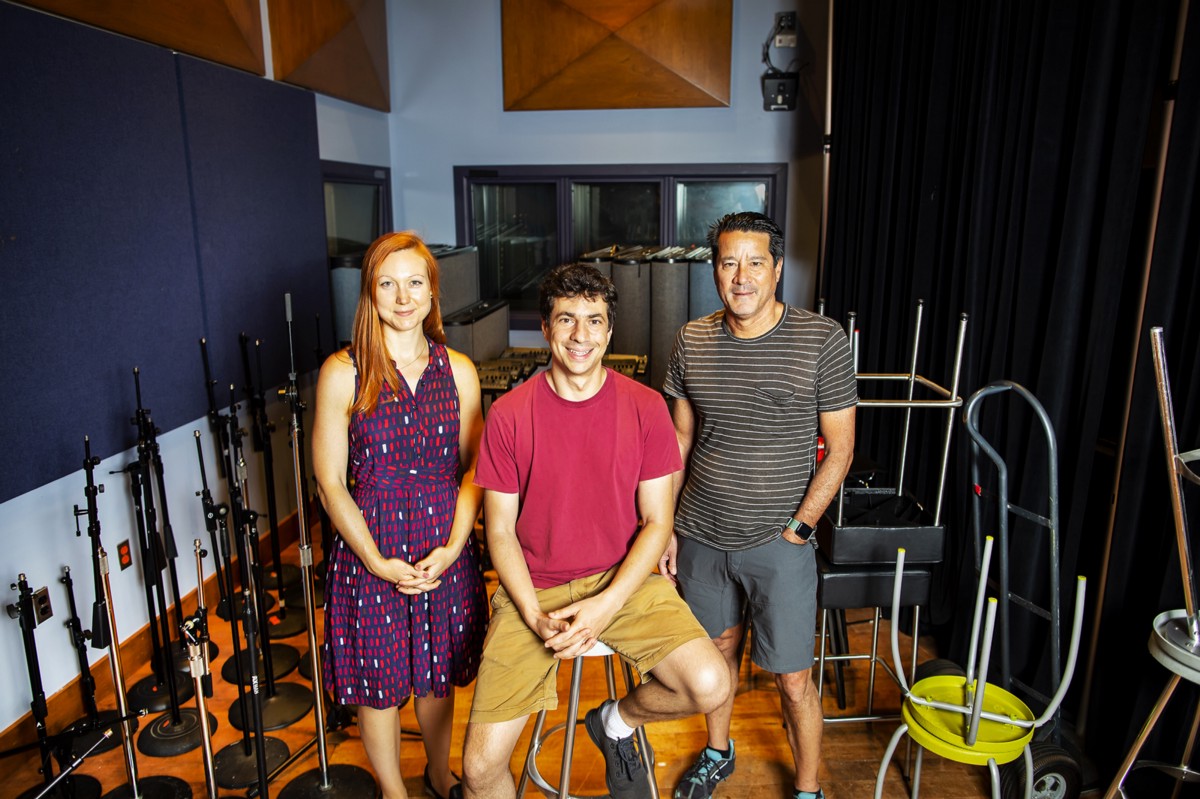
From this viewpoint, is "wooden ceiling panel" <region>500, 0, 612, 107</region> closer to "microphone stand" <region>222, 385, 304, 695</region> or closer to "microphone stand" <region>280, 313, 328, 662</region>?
"microphone stand" <region>280, 313, 328, 662</region>

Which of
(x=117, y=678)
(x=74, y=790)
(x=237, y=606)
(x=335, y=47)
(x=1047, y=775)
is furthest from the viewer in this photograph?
(x=335, y=47)

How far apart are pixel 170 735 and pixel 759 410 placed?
208 cm

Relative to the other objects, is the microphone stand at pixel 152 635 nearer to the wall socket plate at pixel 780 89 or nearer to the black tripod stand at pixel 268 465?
the black tripod stand at pixel 268 465

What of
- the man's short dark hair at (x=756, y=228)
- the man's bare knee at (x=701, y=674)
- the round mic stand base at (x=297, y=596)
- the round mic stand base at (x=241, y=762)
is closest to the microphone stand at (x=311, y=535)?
the round mic stand base at (x=297, y=596)

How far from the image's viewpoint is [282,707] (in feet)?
8.87

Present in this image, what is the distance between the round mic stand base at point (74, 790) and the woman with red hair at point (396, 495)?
93 centimetres

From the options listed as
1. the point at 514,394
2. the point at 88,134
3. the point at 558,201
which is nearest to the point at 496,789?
the point at 514,394

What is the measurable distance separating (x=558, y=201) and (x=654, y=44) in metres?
1.06

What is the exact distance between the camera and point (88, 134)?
8.44ft

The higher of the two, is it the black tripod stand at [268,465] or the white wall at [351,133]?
the white wall at [351,133]

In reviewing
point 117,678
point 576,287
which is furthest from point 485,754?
point 117,678

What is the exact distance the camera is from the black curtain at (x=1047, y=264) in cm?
203

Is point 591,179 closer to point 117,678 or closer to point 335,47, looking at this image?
point 335,47

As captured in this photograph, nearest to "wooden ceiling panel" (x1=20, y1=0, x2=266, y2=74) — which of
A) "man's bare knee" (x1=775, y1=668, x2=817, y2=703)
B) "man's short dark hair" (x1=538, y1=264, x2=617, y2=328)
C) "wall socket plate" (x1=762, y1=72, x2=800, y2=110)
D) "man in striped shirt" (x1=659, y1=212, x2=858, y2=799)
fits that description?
"man's short dark hair" (x1=538, y1=264, x2=617, y2=328)
